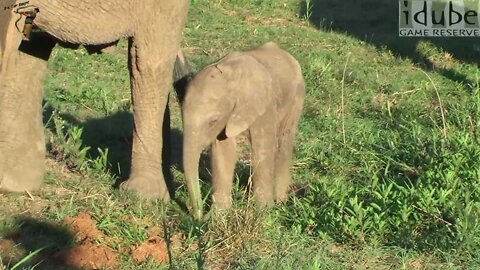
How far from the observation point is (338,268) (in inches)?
202

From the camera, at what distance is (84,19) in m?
6.01

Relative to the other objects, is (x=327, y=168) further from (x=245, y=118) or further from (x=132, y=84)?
(x=132, y=84)

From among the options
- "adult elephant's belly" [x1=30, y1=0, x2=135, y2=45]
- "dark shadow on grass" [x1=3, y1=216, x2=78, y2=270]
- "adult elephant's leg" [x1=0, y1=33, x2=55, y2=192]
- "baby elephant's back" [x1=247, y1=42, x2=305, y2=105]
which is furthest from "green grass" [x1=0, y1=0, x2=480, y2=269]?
"adult elephant's belly" [x1=30, y1=0, x2=135, y2=45]

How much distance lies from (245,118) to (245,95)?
0.42ft

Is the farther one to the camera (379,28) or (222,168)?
(379,28)

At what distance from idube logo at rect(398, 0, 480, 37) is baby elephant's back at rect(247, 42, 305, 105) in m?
5.29

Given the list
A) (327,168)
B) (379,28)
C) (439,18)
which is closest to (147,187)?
(327,168)

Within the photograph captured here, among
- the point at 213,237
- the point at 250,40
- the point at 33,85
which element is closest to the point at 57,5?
the point at 33,85

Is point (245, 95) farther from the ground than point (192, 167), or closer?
farther from the ground

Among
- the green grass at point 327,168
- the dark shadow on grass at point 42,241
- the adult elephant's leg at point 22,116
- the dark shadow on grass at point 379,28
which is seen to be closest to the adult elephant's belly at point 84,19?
the adult elephant's leg at point 22,116

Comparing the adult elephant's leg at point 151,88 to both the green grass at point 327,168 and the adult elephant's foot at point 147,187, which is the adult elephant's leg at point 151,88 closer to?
the adult elephant's foot at point 147,187

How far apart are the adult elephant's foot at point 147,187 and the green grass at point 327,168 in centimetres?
9

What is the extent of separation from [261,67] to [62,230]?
1459mm

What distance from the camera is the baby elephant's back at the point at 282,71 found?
6344mm
